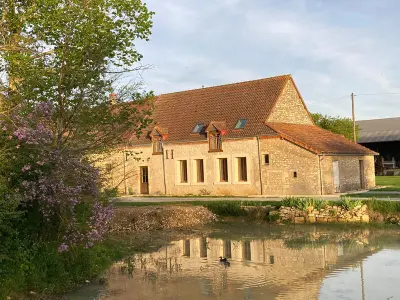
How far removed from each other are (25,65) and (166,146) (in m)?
19.9

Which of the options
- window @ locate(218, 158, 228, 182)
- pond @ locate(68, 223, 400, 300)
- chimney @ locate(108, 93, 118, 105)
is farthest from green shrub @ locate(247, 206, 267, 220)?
chimney @ locate(108, 93, 118, 105)

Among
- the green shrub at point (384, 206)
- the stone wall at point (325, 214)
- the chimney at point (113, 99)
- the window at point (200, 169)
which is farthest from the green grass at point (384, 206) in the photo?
the window at point (200, 169)

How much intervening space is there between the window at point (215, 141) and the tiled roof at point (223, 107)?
556 millimetres

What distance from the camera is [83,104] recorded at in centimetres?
1081

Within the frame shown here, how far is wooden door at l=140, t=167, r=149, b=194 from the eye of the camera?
106ft

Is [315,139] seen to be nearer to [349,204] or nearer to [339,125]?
[349,204]

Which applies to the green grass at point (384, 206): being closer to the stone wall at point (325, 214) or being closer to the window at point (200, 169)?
the stone wall at point (325, 214)

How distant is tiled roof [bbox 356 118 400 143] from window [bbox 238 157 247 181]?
20642mm

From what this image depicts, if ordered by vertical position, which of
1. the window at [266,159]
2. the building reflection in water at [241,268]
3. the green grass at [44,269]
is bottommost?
the building reflection in water at [241,268]

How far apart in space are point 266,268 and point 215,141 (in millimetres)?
17288

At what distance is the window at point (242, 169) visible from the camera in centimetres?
2802

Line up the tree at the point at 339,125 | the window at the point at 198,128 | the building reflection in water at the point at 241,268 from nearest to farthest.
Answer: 1. the building reflection in water at the point at 241,268
2. the window at the point at 198,128
3. the tree at the point at 339,125

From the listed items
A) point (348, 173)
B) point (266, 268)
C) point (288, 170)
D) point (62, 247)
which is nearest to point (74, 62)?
point (62, 247)

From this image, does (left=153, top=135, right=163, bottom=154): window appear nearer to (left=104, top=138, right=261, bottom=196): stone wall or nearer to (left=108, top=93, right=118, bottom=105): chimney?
(left=104, top=138, right=261, bottom=196): stone wall
